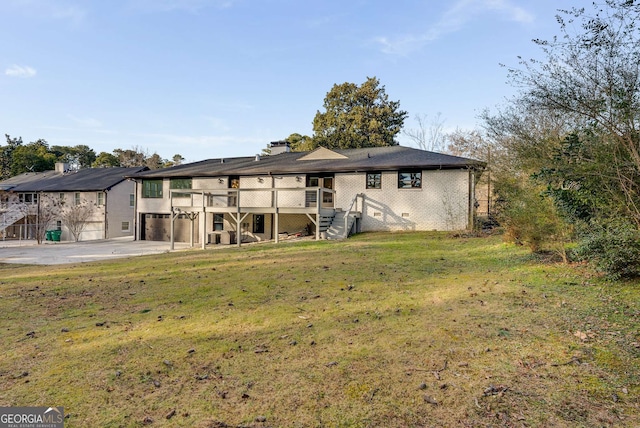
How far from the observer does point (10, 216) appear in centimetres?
2998

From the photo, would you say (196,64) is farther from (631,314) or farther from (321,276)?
(631,314)

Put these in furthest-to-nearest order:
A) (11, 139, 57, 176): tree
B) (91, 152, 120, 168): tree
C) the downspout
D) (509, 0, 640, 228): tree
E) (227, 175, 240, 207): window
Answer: (91, 152, 120, 168): tree → (11, 139, 57, 176): tree → the downspout → (227, 175, 240, 207): window → (509, 0, 640, 228): tree

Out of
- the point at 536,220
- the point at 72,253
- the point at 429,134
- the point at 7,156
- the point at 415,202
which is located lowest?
the point at 72,253

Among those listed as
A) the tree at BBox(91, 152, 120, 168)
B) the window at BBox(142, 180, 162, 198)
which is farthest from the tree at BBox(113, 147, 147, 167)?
the window at BBox(142, 180, 162, 198)

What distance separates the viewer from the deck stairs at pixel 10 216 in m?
29.2

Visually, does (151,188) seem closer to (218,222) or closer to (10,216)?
(218,222)

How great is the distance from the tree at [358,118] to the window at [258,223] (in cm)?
1670

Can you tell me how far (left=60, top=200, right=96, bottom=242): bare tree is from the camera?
1028 inches

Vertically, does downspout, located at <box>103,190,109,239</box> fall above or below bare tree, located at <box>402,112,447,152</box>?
below

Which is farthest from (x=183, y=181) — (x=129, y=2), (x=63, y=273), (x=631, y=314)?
(x=631, y=314)

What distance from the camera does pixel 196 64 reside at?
63.5 feet

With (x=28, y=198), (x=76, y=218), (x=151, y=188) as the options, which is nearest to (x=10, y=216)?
(x=28, y=198)

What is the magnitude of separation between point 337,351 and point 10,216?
37.9 meters

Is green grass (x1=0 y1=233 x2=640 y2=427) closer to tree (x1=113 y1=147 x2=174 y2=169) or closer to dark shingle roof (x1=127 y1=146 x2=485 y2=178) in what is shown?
dark shingle roof (x1=127 y1=146 x2=485 y2=178)
